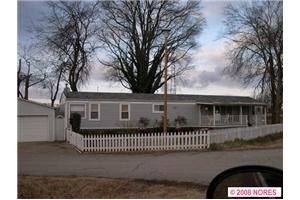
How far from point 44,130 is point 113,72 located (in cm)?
884

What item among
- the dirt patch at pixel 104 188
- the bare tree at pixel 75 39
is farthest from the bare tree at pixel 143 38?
the dirt patch at pixel 104 188

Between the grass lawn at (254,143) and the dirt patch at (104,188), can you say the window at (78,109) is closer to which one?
the grass lawn at (254,143)

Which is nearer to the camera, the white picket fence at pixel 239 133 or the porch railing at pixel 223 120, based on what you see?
the white picket fence at pixel 239 133

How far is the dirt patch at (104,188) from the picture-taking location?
625 cm

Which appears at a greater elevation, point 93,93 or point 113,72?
point 113,72

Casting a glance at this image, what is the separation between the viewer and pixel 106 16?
22.5 metres

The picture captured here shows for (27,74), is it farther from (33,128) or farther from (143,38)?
(143,38)

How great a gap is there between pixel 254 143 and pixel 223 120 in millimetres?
8078

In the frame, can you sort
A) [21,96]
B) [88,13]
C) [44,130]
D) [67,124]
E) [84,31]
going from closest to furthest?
[21,96] → [44,130] → [67,124] → [88,13] → [84,31]

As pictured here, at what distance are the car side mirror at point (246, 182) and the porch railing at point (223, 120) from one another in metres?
17.5

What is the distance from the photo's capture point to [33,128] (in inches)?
606

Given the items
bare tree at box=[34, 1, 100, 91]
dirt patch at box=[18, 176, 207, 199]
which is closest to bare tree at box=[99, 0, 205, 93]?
bare tree at box=[34, 1, 100, 91]

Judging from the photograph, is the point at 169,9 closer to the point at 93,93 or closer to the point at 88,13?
the point at 88,13
